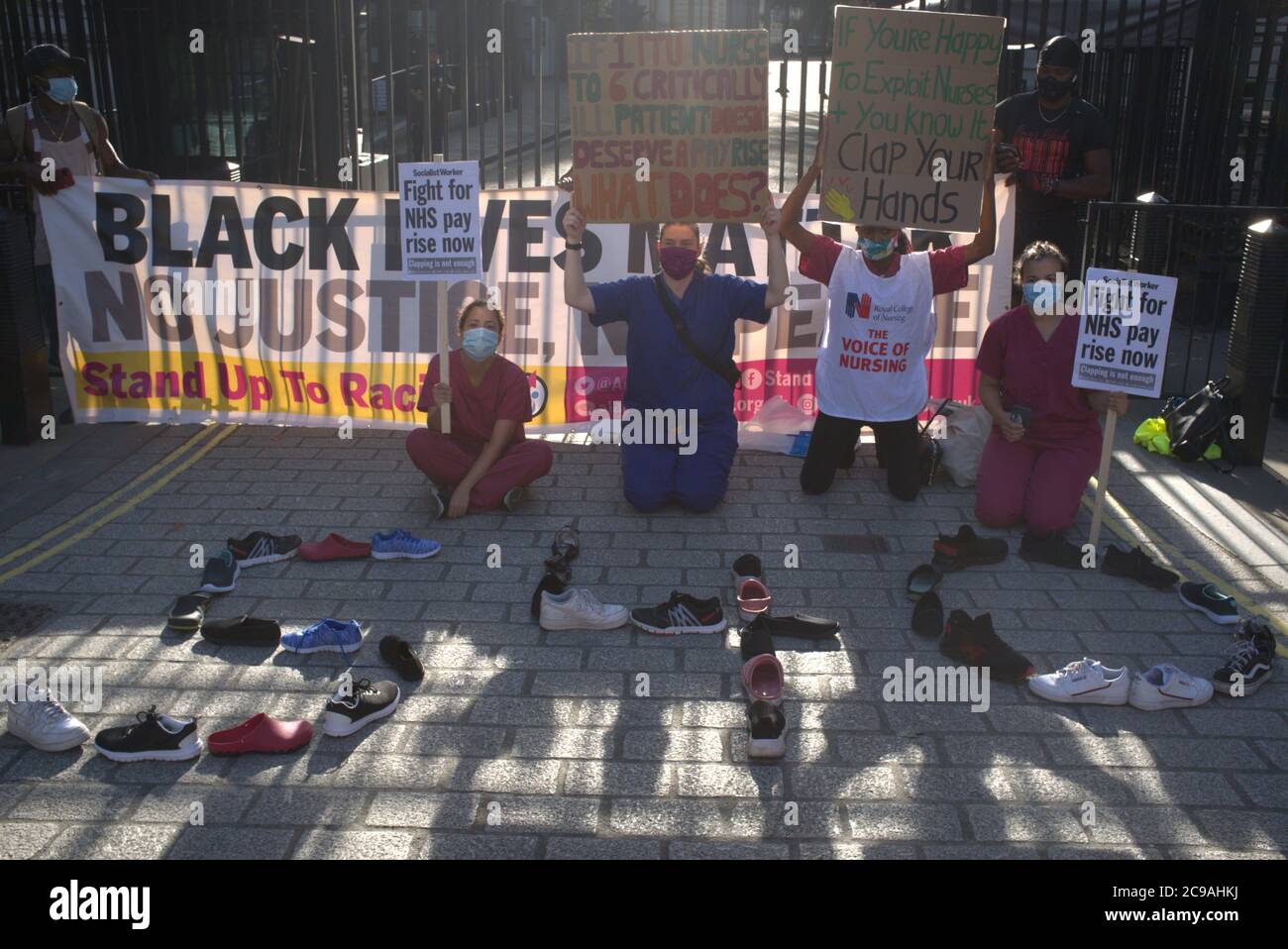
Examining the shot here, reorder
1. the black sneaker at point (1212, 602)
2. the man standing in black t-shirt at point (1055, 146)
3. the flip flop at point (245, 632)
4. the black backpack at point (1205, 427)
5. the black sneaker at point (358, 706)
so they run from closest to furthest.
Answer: the black sneaker at point (358, 706)
the flip flop at point (245, 632)
the black sneaker at point (1212, 602)
the black backpack at point (1205, 427)
the man standing in black t-shirt at point (1055, 146)

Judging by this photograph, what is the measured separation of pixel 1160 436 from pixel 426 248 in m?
4.97

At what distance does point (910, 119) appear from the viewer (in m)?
7.30

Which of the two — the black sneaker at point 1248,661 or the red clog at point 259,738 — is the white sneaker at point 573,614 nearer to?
the red clog at point 259,738

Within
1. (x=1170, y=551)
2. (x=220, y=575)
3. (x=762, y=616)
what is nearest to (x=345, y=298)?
(x=220, y=575)

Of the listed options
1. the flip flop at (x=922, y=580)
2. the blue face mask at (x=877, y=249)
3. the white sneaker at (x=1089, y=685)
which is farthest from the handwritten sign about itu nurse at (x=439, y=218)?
the white sneaker at (x=1089, y=685)

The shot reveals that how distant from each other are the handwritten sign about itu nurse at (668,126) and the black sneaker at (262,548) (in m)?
2.57

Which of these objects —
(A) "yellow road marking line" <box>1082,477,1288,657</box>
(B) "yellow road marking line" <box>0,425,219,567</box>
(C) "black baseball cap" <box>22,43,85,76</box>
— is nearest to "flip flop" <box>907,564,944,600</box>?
(A) "yellow road marking line" <box>1082,477,1288,657</box>

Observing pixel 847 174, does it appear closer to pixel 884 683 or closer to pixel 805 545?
pixel 805 545

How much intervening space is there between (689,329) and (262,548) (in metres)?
2.68

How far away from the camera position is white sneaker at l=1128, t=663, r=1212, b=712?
5.30 meters

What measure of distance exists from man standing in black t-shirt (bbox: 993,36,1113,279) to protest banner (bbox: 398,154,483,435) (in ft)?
11.5

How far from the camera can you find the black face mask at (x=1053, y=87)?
840cm

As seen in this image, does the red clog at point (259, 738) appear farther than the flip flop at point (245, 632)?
No

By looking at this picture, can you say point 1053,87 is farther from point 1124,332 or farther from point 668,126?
point 668,126
